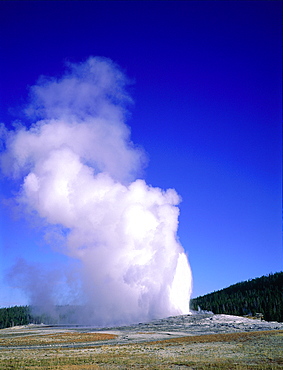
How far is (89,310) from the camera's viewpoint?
461 feet

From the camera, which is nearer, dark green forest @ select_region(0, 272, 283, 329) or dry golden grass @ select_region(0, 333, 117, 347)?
dry golden grass @ select_region(0, 333, 117, 347)

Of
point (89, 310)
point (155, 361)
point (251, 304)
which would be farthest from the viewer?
point (251, 304)

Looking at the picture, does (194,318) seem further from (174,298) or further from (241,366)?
(241,366)

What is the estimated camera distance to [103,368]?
29469mm

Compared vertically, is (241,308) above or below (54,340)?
below

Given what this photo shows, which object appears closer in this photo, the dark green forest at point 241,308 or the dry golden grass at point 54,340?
the dry golden grass at point 54,340

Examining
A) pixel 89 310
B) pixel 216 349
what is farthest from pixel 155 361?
pixel 89 310

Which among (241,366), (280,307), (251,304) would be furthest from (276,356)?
(251,304)

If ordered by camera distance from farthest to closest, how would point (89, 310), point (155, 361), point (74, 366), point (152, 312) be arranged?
point (89, 310)
point (152, 312)
point (155, 361)
point (74, 366)

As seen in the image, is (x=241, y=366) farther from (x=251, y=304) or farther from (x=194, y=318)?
(x=251, y=304)

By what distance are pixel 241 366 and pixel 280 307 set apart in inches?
3660

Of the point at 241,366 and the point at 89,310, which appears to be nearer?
the point at 241,366

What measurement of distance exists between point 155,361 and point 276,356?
1237 cm

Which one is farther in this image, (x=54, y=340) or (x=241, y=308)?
(x=241, y=308)
